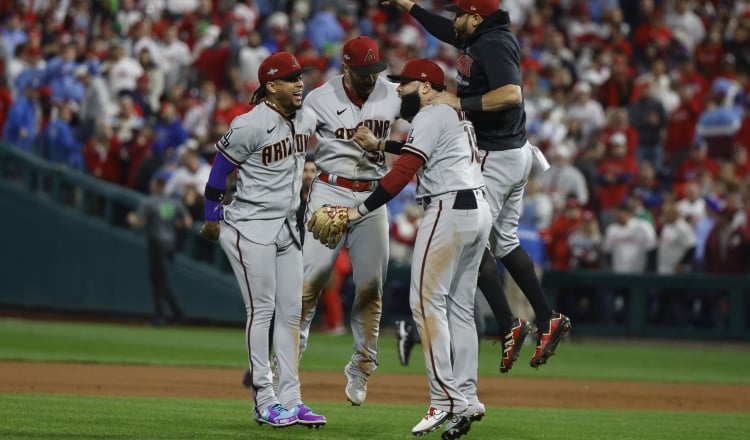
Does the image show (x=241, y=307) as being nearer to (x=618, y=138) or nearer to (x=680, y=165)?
(x=618, y=138)

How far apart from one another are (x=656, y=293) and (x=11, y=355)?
909 centimetres

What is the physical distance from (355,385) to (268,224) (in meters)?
1.87

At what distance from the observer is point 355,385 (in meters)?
9.72

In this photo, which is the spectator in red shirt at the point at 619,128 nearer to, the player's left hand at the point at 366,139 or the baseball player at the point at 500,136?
the baseball player at the point at 500,136

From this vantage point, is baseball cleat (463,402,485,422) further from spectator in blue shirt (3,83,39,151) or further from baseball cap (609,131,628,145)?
spectator in blue shirt (3,83,39,151)

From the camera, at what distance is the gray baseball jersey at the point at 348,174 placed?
9273 millimetres

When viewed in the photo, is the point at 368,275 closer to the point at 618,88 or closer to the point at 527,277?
the point at 527,277

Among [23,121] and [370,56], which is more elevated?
[370,56]

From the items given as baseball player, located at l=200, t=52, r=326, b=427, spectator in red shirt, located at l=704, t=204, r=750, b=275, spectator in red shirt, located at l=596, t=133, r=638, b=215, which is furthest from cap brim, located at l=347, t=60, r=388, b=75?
spectator in red shirt, located at l=596, t=133, r=638, b=215

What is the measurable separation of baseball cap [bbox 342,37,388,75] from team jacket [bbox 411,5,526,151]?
1.93 feet

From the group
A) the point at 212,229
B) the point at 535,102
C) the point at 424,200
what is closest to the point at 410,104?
the point at 424,200

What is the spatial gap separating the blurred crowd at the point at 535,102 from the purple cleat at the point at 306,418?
9727 millimetres

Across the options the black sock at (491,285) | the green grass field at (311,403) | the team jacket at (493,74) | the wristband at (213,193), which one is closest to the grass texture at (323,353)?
the green grass field at (311,403)

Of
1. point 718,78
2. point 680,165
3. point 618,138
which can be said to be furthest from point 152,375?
point 718,78
